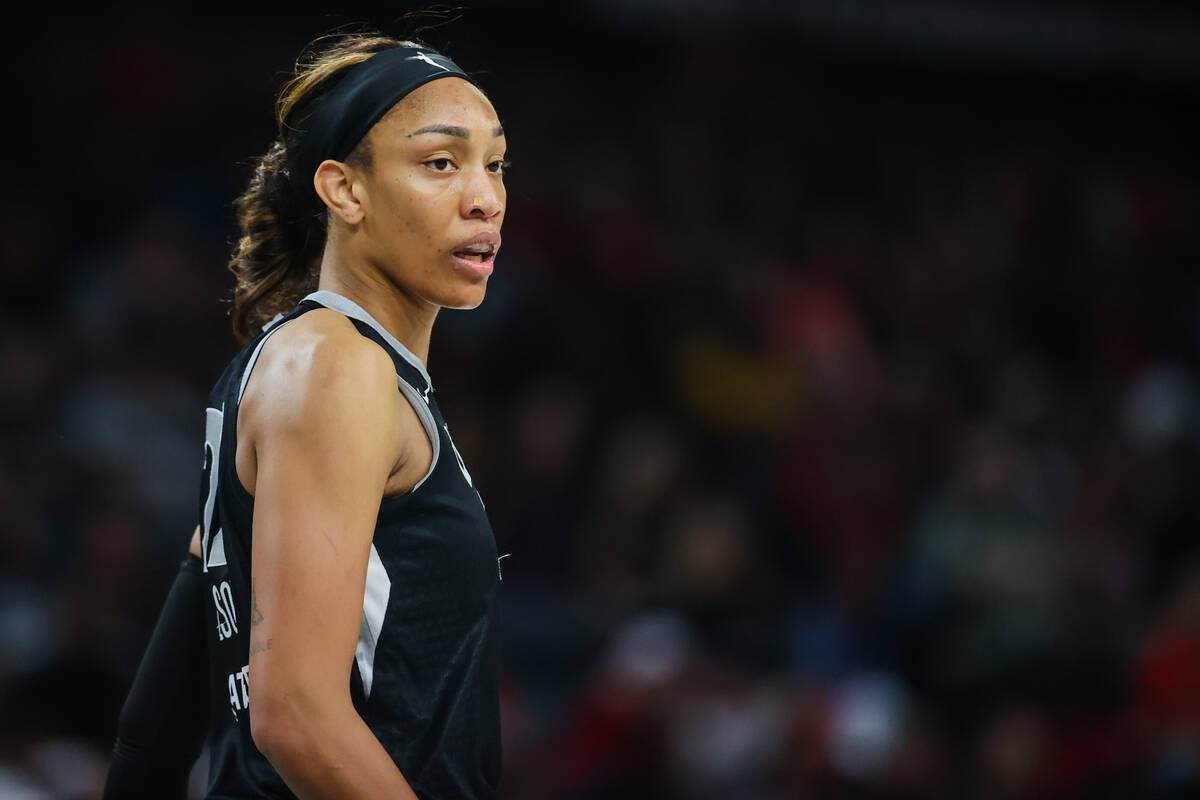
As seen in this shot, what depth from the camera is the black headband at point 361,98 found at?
6.64ft

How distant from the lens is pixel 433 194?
79.9 inches

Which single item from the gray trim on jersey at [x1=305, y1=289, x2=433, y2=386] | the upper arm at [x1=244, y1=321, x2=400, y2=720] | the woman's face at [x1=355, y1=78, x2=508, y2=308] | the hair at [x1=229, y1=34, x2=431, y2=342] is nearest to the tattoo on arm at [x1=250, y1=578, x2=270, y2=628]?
the upper arm at [x1=244, y1=321, x2=400, y2=720]

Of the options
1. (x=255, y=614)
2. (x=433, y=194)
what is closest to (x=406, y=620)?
(x=255, y=614)

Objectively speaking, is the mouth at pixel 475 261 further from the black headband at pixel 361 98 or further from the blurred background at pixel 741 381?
the blurred background at pixel 741 381

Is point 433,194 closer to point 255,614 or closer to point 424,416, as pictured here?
point 424,416

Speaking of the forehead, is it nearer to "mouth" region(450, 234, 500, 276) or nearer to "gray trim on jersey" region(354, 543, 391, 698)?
"mouth" region(450, 234, 500, 276)

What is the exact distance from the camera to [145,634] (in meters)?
5.03

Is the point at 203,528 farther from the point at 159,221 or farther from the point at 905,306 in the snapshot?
the point at 905,306

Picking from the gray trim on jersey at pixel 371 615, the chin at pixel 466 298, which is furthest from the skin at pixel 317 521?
the chin at pixel 466 298

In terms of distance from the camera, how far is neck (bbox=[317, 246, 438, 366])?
6.82 ft

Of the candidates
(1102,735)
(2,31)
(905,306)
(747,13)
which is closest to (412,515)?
(1102,735)

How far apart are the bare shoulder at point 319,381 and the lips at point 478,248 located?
9.8 inches

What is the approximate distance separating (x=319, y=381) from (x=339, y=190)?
1.30 ft

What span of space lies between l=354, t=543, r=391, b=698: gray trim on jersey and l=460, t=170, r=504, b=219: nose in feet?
1.70
